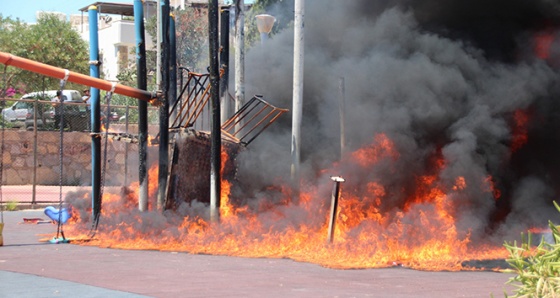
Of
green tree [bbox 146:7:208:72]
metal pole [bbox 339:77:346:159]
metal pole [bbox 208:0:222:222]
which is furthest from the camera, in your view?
green tree [bbox 146:7:208:72]

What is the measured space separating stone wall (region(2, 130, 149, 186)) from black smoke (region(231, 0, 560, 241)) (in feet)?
32.6

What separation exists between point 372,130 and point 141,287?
20.2 ft

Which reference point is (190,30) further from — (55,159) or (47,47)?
(55,159)

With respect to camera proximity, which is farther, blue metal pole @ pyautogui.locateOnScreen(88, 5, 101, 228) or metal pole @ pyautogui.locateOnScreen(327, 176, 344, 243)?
blue metal pole @ pyautogui.locateOnScreen(88, 5, 101, 228)

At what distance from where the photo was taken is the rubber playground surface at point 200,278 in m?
9.08

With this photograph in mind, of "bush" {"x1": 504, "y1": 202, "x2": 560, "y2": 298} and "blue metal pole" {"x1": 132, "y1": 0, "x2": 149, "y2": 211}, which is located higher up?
"blue metal pole" {"x1": 132, "y1": 0, "x2": 149, "y2": 211}

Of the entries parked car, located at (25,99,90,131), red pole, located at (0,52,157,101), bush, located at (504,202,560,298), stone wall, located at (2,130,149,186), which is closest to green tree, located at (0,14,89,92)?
parked car, located at (25,99,90,131)

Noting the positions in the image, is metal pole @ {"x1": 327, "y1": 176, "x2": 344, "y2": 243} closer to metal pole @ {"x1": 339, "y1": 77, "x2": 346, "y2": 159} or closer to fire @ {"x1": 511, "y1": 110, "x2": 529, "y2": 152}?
metal pole @ {"x1": 339, "y1": 77, "x2": 346, "y2": 159}

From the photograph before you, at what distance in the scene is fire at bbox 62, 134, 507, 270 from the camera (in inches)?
482

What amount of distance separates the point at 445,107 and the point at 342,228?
2745 mm

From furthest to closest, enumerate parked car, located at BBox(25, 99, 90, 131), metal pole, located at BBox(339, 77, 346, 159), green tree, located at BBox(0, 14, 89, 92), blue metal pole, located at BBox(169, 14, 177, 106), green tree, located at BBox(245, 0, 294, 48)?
green tree, located at BBox(0, 14, 89, 92) → green tree, located at BBox(245, 0, 294, 48) → parked car, located at BBox(25, 99, 90, 131) → blue metal pole, located at BBox(169, 14, 177, 106) → metal pole, located at BBox(339, 77, 346, 159)

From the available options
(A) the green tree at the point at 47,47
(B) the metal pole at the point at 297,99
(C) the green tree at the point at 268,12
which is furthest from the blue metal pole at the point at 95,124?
(A) the green tree at the point at 47,47

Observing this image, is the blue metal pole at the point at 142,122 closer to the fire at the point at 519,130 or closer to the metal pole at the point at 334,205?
the metal pole at the point at 334,205

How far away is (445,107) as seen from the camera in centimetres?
1407
